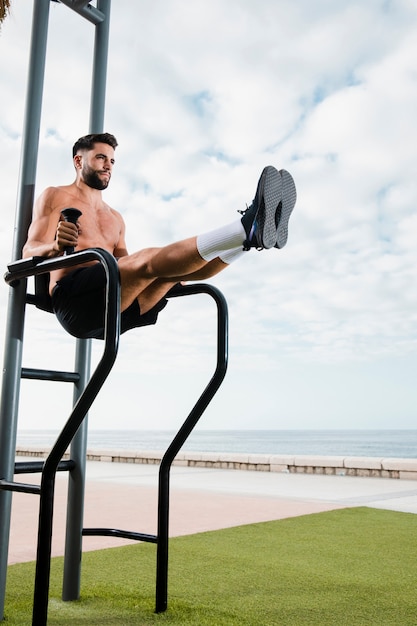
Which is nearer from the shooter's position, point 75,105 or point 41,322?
point 41,322

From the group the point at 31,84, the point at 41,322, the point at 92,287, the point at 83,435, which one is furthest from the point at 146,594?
the point at 31,84

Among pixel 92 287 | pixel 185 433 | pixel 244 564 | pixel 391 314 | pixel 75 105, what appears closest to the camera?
pixel 92 287

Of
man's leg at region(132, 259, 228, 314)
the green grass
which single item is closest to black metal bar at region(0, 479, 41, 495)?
the green grass

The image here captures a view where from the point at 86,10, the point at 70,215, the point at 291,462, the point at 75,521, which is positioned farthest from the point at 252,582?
the point at 291,462

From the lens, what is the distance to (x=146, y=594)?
2287 mm

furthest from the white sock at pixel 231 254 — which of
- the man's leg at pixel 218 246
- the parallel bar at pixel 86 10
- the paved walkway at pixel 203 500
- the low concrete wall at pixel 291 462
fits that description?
the low concrete wall at pixel 291 462

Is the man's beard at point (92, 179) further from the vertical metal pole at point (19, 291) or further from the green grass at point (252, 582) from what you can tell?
the green grass at point (252, 582)

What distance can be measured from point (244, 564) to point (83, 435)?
1.22 m

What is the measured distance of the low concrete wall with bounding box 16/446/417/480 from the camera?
7.50 m

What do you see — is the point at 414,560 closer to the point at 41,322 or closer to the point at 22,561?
the point at 22,561

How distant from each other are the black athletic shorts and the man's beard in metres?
0.48

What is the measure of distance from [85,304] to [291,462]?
7.34 meters

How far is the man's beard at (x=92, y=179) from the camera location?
2.10 metres

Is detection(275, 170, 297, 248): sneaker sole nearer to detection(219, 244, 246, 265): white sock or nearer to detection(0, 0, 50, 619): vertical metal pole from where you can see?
detection(219, 244, 246, 265): white sock
